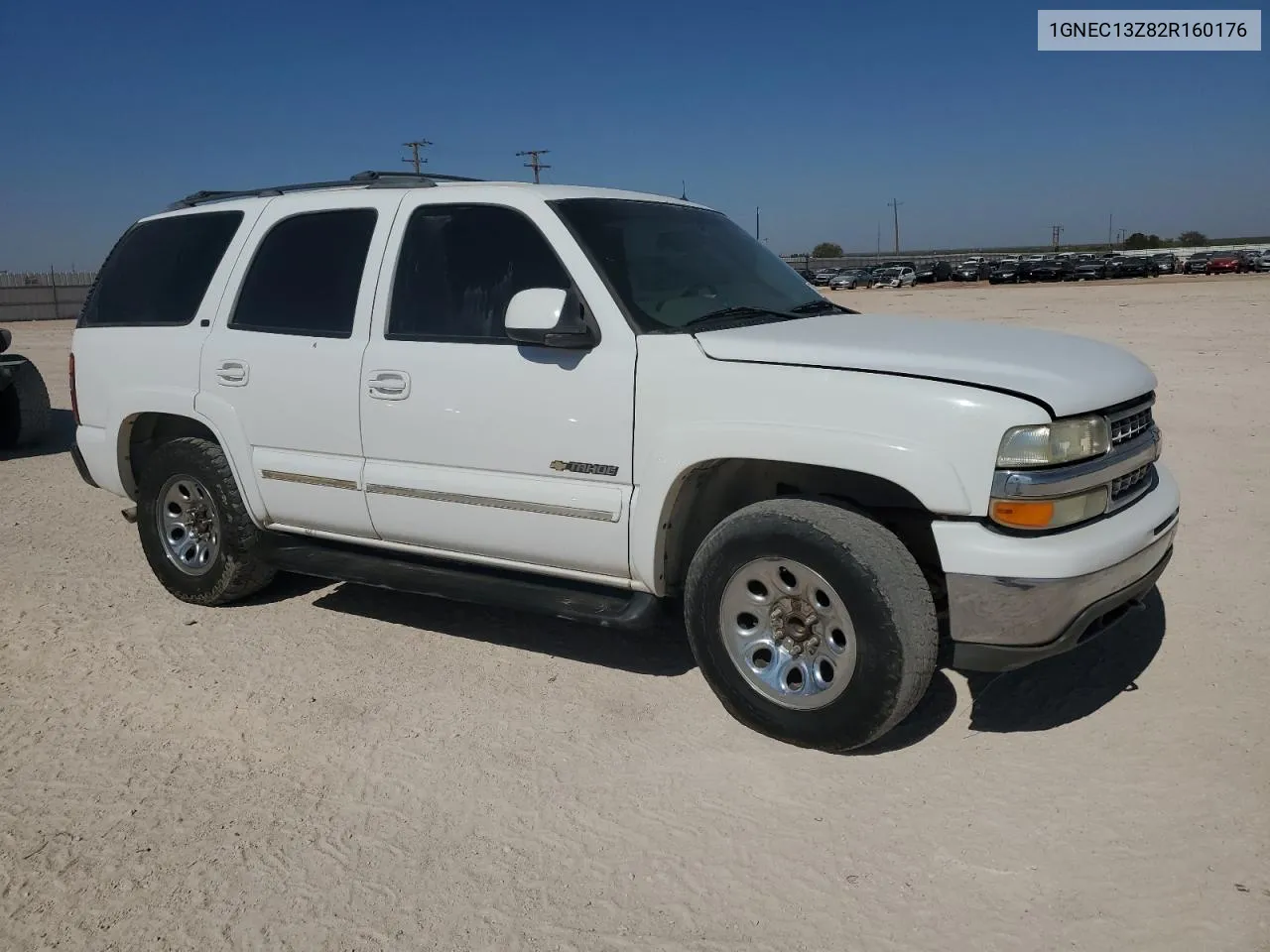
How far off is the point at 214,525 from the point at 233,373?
2.72 ft

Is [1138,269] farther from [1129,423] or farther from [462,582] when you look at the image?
[462,582]

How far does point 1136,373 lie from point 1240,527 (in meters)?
2.80

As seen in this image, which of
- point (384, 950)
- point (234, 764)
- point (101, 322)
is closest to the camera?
point (384, 950)

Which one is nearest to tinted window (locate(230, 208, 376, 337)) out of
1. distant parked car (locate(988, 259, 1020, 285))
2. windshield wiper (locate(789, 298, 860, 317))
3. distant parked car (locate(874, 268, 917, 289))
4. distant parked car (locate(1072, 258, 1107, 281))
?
windshield wiper (locate(789, 298, 860, 317))

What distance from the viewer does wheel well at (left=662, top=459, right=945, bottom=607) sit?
3.84 meters

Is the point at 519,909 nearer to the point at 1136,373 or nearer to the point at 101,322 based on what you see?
the point at 1136,373

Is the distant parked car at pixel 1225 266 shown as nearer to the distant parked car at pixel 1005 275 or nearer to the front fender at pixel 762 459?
the distant parked car at pixel 1005 275

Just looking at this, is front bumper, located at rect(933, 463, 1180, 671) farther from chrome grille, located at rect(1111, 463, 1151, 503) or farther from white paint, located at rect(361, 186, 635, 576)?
white paint, located at rect(361, 186, 635, 576)

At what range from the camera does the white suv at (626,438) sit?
133 inches

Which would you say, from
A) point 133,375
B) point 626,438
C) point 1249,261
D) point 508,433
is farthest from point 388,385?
point 1249,261

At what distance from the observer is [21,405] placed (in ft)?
32.6

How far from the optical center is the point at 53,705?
432cm

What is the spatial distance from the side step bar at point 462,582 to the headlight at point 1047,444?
4.75 feet

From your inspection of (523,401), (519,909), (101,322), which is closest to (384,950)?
(519,909)
